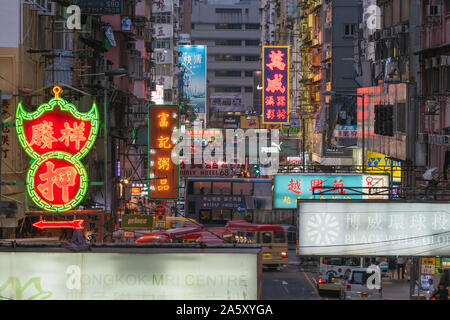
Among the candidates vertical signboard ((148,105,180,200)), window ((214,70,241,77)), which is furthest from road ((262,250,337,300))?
window ((214,70,241,77))

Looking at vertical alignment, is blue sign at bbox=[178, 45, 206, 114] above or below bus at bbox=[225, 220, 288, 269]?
above

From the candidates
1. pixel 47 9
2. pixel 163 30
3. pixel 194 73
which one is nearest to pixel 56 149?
pixel 47 9

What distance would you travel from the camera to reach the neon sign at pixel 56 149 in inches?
757

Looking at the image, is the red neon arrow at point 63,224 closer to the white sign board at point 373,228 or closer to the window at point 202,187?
the white sign board at point 373,228

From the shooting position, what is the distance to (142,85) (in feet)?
212

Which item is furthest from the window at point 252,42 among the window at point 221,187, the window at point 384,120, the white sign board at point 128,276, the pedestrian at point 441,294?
the white sign board at point 128,276

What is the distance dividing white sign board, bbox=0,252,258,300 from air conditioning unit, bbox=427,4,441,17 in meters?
22.3

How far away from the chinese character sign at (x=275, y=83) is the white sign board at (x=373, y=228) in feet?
152

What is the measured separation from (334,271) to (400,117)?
30.9 ft

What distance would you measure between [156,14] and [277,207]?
267ft

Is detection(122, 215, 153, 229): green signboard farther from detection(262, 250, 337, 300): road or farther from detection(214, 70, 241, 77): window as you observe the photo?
detection(214, 70, 241, 77): window

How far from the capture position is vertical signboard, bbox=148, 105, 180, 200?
33625 mm

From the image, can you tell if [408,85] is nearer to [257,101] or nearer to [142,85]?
[142,85]

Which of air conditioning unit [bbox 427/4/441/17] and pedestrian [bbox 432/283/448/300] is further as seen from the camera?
air conditioning unit [bbox 427/4/441/17]
